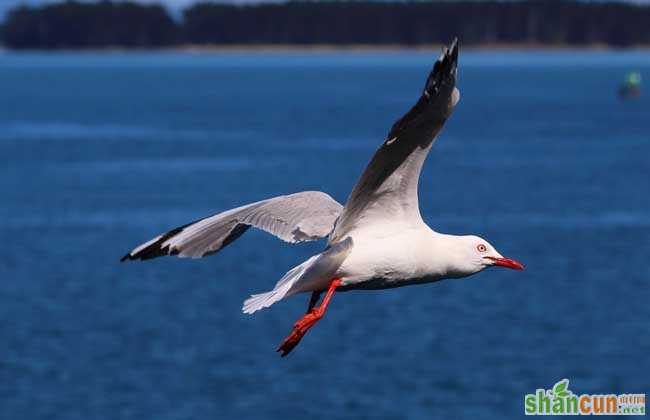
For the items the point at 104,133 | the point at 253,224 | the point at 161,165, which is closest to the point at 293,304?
the point at 253,224

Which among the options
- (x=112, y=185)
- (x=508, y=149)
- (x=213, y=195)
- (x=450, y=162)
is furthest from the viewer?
(x=508, y=149)

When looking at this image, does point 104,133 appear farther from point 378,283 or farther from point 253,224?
point 378,283

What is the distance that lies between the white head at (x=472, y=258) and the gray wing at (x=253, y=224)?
118 cm

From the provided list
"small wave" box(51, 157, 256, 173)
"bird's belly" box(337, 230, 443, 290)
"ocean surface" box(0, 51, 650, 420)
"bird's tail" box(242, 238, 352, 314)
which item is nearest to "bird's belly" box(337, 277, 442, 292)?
"bird's belly" box(337, 230, 443, 290)

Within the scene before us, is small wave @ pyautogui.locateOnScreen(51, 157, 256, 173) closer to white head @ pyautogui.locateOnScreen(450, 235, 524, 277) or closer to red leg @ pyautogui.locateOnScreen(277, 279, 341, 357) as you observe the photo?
white head @ pyautogui.locateOnScreen(450, 235, 524, 277)

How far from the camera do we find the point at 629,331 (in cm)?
4575

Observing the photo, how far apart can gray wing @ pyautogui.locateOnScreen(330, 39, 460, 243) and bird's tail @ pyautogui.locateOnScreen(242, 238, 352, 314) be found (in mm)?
283

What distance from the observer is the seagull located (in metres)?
12.2

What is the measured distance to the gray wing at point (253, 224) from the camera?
1259cm

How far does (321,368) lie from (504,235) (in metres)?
20.5

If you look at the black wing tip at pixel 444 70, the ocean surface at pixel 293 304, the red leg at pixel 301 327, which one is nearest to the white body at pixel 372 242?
the red leg at pixel 301 327

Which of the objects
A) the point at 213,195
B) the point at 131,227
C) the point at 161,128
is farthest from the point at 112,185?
the point at 161,128

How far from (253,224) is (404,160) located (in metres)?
1.71

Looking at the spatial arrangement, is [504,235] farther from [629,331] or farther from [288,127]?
[288,127]
